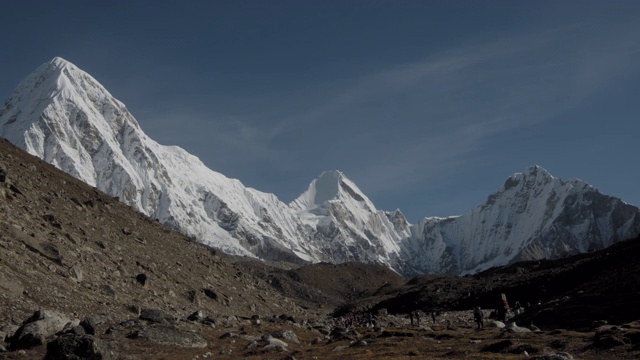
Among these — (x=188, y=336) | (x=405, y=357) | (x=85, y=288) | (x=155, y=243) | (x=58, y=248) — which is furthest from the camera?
(x=155, y=243)

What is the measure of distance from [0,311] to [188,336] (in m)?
10.5

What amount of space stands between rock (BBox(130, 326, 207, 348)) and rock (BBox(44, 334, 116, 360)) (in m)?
7.41

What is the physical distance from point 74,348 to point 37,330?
15.5ft

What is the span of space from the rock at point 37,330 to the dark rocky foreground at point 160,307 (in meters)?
0.06

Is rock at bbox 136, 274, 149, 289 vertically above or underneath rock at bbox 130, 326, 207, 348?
above

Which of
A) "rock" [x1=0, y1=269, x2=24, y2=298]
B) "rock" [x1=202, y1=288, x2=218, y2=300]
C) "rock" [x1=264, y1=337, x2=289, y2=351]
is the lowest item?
"rock" [x1=264, y1=337, x2=289, y2=351]

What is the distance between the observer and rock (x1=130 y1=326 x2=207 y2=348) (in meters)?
33.4

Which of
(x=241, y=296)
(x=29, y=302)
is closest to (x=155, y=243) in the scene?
(x=241, y=296)

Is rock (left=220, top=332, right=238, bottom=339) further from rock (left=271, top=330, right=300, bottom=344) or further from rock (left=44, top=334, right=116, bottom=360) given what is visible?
rock (left=44, top=334, right=116, bottom=360)

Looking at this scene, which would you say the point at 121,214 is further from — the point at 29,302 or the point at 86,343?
the point at 86,343

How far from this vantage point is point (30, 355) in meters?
27.1

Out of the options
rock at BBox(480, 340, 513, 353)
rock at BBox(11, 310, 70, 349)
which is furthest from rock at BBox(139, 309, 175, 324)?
rock at BBox(480, 340, 513, 353)

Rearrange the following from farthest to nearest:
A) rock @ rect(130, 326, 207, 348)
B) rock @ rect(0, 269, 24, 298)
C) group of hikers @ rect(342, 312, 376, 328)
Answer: group of hikers @ rect(342, 312, 376, 328) < rock @ rect(0, 269, 24, 298) < rock @ rect(130, 326, 207, 348)

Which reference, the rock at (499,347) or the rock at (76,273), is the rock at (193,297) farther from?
the rock at (499,347)
